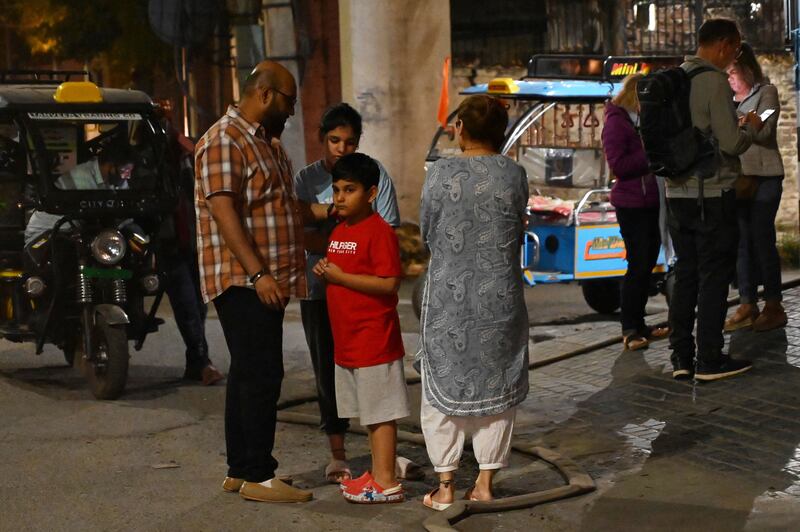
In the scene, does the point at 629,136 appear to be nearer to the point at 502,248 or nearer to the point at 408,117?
the point at 502,248

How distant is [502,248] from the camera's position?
19.9 ft

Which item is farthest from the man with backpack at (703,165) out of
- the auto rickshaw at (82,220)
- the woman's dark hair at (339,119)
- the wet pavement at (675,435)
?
the auto rickshaw at (82,220)

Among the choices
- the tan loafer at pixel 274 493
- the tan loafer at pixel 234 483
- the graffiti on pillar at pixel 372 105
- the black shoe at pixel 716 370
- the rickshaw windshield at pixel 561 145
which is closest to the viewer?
the tan loafer at pixel 274 493

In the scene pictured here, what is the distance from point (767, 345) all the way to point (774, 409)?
Answer: 4.74ft

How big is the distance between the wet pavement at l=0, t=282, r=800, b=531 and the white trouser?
9.8 inches

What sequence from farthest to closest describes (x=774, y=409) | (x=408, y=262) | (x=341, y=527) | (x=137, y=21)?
(x=137, y=21) < (x=408, y=262) < (x=774, y=409) < (x=341, y=527)

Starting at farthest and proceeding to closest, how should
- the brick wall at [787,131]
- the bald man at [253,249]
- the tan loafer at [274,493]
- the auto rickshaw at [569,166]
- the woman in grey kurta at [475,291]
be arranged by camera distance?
the brick wall at [787,131], the auto rickshaw at [569,166], the tan loafer at [274,493], the bald man at [253,249], the woman in grey kurta at [475,291]

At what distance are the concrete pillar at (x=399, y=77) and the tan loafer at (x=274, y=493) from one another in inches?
370

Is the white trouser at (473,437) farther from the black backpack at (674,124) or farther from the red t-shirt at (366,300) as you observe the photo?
the black backpack at (674,124)

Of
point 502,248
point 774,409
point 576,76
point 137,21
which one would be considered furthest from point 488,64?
point 502,248

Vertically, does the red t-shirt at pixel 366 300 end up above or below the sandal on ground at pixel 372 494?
above

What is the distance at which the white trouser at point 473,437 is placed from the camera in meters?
6.20

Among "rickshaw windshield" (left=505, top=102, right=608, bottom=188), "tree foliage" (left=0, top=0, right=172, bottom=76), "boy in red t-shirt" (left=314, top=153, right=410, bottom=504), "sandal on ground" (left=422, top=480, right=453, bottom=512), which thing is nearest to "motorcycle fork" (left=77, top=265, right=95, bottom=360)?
"boy in red t-shirt" (left=314, top=153, right=410, bottom=504)

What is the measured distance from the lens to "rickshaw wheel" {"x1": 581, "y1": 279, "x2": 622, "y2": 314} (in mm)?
11875
